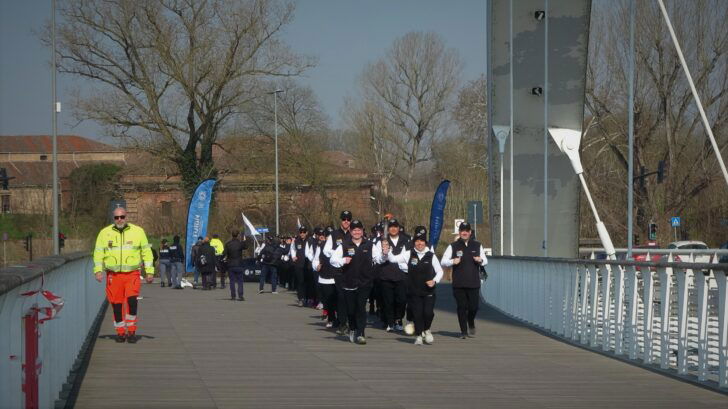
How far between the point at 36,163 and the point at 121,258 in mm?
113349

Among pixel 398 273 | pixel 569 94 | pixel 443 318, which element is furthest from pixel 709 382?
pixel 569 94

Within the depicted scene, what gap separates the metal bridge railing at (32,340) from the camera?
24.4 ft

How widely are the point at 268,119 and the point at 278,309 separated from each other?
45.9m

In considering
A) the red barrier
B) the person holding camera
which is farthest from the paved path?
the red barrier

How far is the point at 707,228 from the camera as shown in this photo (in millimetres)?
61312

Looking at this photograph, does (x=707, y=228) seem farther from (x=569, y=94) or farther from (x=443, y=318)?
(x=443, y=318)

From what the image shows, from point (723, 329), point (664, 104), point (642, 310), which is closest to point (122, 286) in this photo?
point (642, 310)

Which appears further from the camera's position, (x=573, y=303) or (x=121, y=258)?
(x=573, y=303)

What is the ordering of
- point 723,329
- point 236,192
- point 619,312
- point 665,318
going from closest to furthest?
point 723,329 < point 665,318 < point 619,312 < point 236,192

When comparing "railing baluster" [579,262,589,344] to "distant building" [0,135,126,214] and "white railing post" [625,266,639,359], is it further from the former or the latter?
"distant building" [0,135,126,214]

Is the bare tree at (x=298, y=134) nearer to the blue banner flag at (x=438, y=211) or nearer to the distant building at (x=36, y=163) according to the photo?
the distant building at (x=36, y=163)

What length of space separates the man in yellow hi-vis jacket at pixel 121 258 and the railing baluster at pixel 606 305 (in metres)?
6.40

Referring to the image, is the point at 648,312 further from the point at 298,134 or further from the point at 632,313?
the point at 298,134

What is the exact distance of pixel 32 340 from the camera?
826 centimetres
